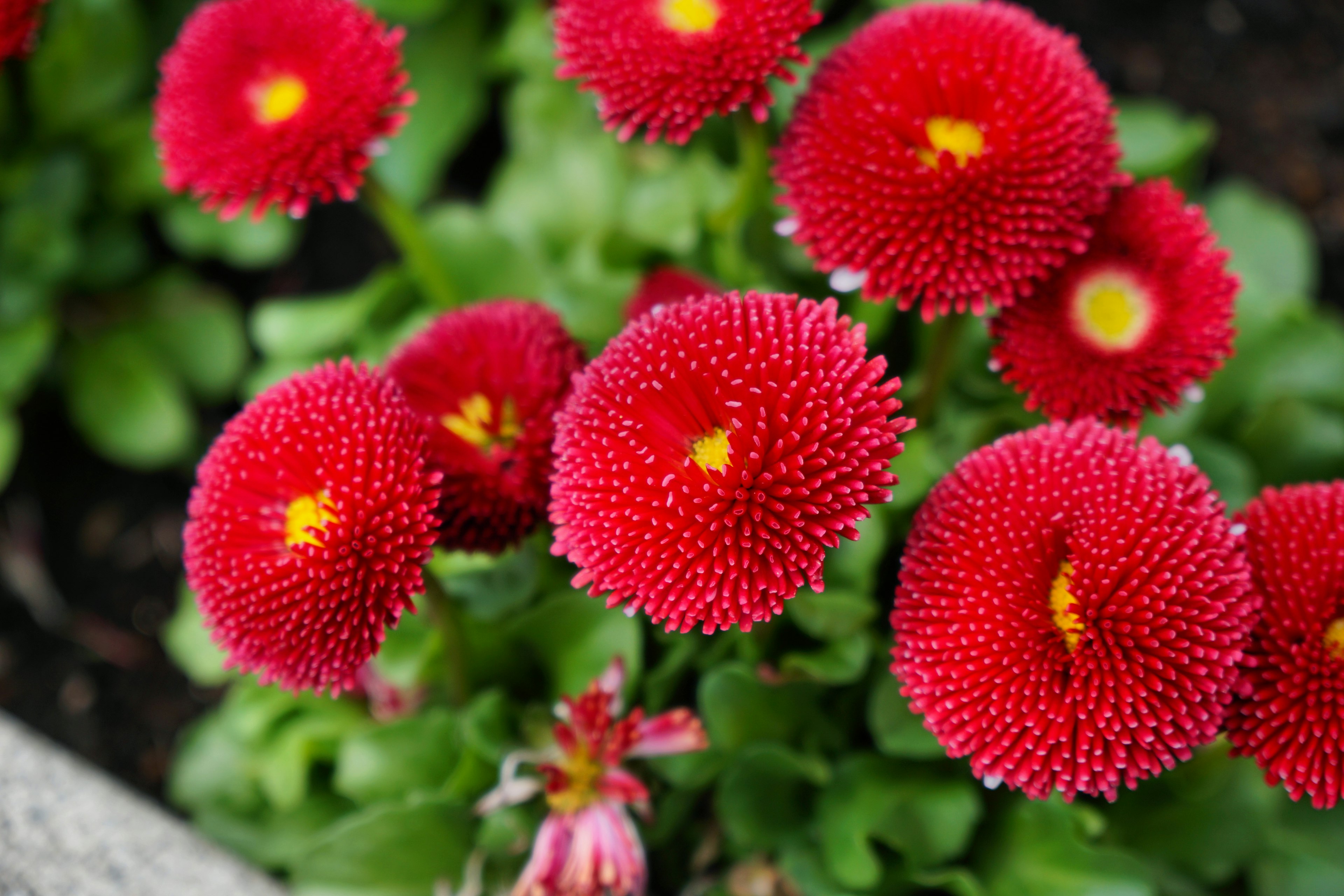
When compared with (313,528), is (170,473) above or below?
below

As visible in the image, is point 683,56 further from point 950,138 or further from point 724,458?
point 724,458

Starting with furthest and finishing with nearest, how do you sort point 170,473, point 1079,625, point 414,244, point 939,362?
1. point 170,473
2. point 414,244
3. point 939,362
4. point 1079,625

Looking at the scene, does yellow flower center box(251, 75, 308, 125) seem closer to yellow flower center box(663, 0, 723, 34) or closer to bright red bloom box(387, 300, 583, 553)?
bright red bloom box(387, 300, 583, 553)

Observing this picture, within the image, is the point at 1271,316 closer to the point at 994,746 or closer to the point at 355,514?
the point at 994,746

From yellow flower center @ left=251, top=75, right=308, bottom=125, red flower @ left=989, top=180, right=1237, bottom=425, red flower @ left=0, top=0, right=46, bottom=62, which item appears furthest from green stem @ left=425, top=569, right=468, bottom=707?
red flower @ left=0, top=0, right=46, bottom=62

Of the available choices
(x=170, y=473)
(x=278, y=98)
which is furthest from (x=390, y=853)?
(x=170, y=473)

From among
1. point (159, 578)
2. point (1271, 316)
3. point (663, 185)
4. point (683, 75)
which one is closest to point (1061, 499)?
point (683, 75)
